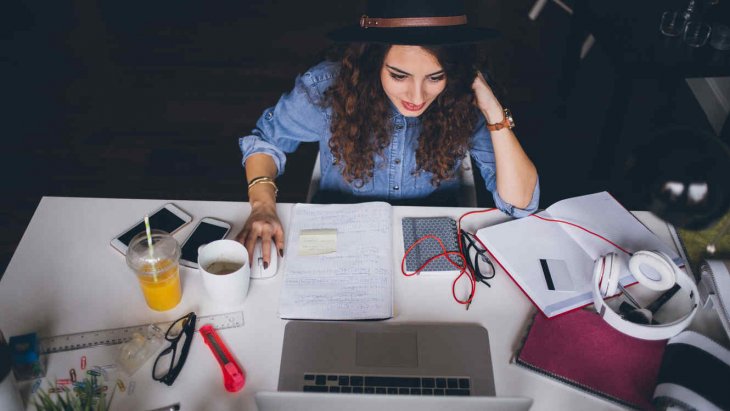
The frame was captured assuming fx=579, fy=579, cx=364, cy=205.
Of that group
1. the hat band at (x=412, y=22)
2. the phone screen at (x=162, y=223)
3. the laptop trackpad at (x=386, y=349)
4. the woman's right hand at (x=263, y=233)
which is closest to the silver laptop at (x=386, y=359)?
the laptop trackpad at (x=386, y=349)

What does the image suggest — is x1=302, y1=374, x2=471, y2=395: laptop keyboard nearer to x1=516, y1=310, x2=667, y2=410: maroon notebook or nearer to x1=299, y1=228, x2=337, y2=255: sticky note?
x1=516, y1=310, x2=667, y2=410: maroon notebook

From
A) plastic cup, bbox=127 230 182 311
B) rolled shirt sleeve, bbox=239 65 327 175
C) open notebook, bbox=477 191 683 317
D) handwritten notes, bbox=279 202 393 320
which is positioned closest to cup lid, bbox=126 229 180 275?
plastic cup, bbox=127 230 182 311

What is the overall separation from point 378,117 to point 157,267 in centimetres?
68

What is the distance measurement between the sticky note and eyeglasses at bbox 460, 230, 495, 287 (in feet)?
0.99

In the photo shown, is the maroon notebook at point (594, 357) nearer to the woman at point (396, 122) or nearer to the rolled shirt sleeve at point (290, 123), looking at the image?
the woman at point (396, 122)

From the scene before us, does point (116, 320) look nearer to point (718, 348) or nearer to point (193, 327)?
point (193, 327)

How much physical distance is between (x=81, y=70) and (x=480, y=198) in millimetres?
2418

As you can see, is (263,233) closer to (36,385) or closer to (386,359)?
(386,359)

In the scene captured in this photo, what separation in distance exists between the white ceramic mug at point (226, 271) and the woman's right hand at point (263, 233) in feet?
0.26

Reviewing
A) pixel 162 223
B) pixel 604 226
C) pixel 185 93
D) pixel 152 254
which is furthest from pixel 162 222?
pixel 185 93

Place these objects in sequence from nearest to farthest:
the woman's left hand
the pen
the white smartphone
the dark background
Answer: the pen
the white smartphone
the woman's left hand
the dark background

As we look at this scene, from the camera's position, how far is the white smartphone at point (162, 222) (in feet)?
4.37

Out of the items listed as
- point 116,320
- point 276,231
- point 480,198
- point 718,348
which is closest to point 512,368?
point 718,348

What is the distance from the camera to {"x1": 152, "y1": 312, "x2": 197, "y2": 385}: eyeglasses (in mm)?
1082
